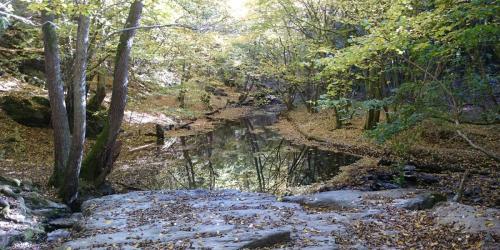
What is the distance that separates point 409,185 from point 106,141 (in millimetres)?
8481

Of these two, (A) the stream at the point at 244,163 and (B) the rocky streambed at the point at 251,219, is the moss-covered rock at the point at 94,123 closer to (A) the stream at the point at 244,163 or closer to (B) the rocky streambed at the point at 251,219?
(A) the stream at the point at 244,163

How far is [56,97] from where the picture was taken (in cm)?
1005

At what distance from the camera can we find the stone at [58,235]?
24.3 ft

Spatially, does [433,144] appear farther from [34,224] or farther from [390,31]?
[34,224]

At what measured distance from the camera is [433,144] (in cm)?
1584

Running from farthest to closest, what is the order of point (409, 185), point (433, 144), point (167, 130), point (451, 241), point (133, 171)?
point (167, 130)
point (433, 144)
point (133, 171)
point (409, 185)
point (451, 241)

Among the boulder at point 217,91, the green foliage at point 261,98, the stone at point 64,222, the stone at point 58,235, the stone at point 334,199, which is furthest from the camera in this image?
the boulder at point 217,91

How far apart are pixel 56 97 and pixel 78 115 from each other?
3.72 ft

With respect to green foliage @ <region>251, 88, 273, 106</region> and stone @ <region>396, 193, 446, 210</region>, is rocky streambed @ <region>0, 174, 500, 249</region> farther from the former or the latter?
green foliage @ <region>251, 88, 273, 106</region>

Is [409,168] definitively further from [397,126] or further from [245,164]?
[245,164]

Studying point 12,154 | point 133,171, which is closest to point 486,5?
point 133,171

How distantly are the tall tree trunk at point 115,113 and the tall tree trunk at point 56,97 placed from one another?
98 centimetres

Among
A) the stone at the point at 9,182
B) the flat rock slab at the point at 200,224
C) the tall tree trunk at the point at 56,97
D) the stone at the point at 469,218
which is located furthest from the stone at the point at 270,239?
the tall tree trunk at the point at 56,97

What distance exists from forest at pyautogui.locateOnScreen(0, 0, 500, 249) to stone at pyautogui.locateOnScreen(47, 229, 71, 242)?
0.16 feet
